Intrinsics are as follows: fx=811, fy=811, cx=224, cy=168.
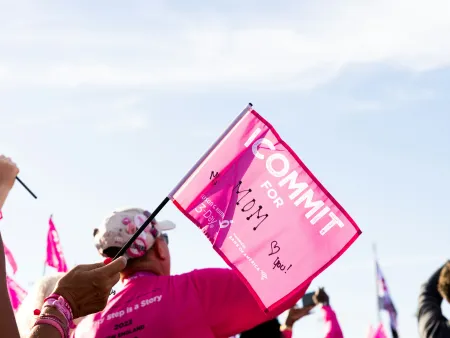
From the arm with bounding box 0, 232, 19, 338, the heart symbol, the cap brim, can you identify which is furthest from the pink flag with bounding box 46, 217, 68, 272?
the arm with bounding box 0, 232, 19, 338

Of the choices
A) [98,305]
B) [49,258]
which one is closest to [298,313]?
[98,305]

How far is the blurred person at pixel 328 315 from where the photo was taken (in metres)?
7.38

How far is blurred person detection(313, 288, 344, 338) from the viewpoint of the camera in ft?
24.2

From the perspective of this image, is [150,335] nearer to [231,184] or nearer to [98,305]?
[231,184]

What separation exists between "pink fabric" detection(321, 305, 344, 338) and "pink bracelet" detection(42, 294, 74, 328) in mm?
4704

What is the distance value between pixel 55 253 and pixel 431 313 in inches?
372

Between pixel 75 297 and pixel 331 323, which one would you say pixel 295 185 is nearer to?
pixel 75 297

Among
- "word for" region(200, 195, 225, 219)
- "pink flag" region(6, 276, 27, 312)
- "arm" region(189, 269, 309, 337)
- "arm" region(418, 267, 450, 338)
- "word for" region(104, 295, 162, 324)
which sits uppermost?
"pink flag" region(6, 276, 27, 312)

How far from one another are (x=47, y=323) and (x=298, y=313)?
459 cm

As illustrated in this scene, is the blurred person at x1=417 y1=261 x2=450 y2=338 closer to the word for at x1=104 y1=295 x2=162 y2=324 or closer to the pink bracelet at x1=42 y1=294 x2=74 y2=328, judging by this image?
the word for at x1=104 y1=295 x2=162 y2=324

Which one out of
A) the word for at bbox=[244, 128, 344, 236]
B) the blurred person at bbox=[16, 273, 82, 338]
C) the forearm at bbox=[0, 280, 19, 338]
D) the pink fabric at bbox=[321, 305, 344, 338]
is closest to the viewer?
the forearm at bbox=[0, 280, 19, 338]

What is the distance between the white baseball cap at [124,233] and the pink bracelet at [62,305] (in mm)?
1706

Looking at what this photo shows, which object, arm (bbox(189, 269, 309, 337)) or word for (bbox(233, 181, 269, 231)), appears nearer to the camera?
arm (bbox(189, 269, 309, 337))

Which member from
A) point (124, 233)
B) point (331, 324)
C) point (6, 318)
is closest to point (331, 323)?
point (331, 324)
